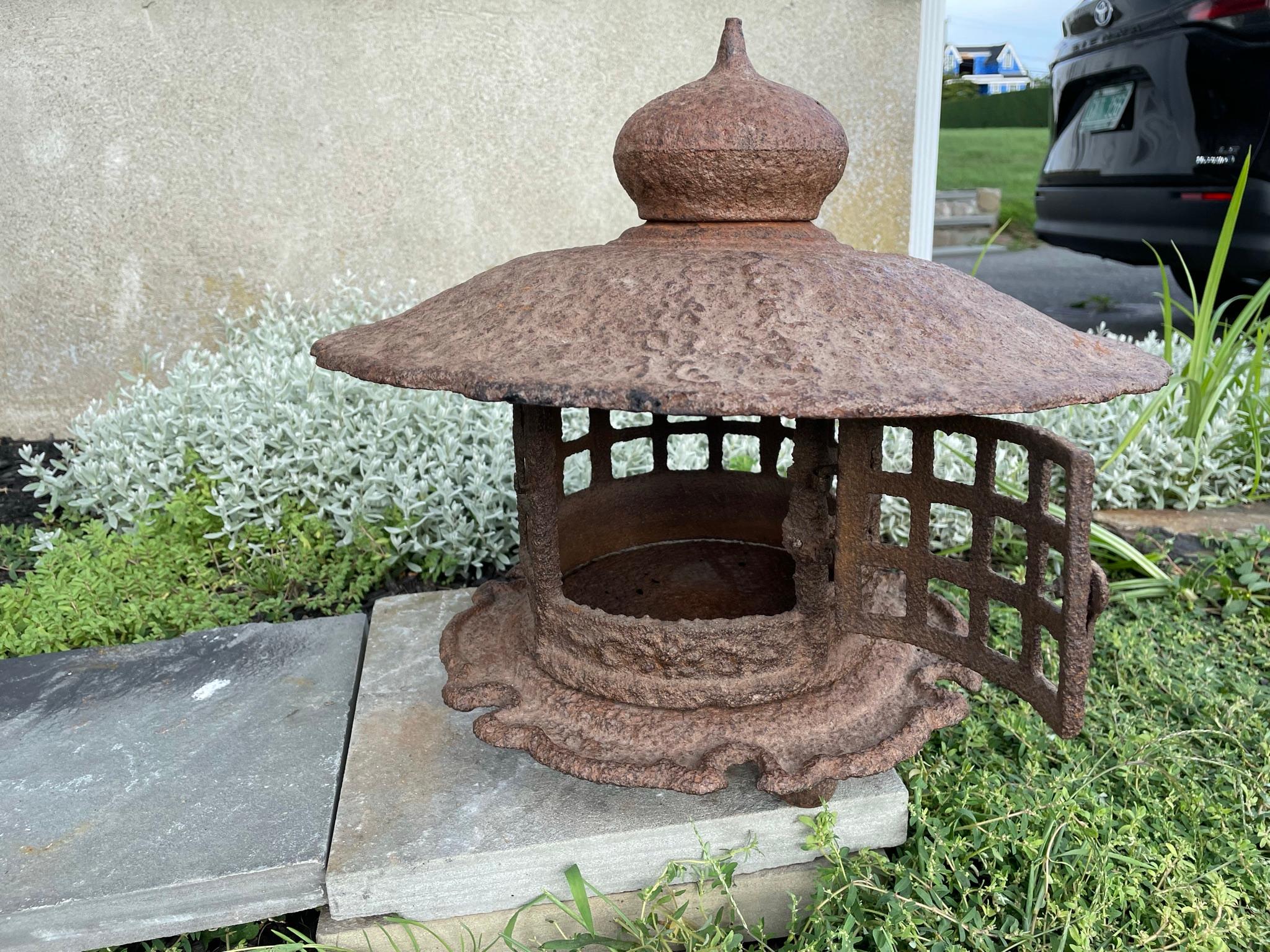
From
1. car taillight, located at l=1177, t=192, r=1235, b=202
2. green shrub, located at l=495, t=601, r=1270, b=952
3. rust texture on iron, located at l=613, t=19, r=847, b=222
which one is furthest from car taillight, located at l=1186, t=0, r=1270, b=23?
rust texture on iron, located at l=613, t=19, r=847, b=222

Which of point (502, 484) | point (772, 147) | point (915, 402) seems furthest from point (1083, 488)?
point (502, 484)

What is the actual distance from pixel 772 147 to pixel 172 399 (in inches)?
96.0

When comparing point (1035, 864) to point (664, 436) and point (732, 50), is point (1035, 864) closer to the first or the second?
point (664, 436)

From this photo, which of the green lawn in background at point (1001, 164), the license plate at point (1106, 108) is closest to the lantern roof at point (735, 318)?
the license plate at point (1106, 108)

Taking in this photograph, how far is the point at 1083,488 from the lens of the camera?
130 cm

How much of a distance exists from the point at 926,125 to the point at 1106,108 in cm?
115

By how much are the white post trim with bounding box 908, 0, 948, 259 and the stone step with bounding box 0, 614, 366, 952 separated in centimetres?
301

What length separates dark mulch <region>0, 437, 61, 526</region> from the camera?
10.6 ft

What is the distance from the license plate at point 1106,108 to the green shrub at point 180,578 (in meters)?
3.93

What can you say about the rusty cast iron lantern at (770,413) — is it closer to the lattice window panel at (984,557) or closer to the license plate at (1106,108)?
the lattice window panel at (984,557)

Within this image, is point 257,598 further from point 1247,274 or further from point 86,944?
point 1247,274

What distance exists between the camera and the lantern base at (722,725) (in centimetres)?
158

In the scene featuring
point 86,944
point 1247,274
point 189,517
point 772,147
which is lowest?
point 86,944

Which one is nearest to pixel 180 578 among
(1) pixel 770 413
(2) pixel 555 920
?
(2) pixel 555 920
